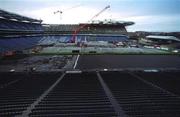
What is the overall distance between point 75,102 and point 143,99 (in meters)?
6.16

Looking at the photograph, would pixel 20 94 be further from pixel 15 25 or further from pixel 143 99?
pixel 15 25

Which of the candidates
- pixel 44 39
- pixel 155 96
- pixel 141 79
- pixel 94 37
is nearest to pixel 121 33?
pixel 94 37

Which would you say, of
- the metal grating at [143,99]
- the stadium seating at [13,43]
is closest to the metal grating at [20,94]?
the metal grating at [143,99]

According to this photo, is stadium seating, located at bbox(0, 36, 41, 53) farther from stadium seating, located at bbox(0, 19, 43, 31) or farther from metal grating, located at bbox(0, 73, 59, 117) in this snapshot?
metal grating, located at bbox(0, 73, 59, 117)

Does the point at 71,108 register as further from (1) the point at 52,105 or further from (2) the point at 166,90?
(2) the point at 166,90

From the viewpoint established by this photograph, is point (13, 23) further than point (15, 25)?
No

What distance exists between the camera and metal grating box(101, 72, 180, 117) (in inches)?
855

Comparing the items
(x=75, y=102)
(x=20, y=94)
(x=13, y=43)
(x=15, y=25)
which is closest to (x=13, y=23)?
(x=15, y=25)

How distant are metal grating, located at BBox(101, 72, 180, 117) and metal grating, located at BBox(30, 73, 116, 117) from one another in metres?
1.46

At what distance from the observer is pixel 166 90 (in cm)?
2995

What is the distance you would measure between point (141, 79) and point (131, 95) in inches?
387

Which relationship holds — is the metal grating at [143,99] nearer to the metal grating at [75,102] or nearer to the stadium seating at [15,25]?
the metal grating at [75,102]

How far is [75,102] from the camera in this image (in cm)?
2561

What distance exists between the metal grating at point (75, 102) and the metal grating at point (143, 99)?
4.80 feet
